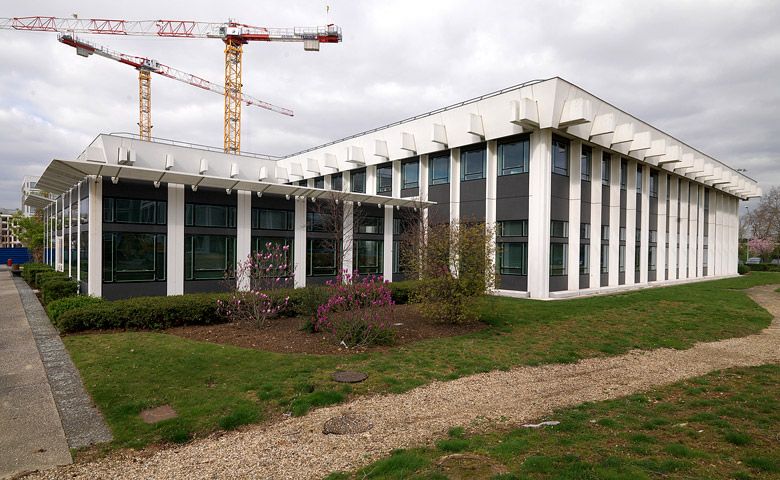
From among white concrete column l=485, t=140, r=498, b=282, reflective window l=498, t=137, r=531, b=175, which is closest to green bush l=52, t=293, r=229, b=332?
white concrete column l=485, t=140, r=498, b=282

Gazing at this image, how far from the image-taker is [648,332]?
1241 centimetres

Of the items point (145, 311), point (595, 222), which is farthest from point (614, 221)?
point (145, 311)

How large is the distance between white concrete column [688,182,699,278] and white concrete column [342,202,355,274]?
96.1ft

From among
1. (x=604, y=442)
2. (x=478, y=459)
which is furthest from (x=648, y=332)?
(x=478, y=459)

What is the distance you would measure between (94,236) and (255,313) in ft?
24.6

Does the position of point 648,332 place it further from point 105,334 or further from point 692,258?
point 692,258

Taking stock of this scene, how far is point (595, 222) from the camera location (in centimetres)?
2352

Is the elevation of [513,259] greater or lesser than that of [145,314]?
greater

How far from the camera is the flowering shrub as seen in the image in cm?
1018

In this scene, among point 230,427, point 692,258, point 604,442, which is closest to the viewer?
point 604,442

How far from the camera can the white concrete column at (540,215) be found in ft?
66.8

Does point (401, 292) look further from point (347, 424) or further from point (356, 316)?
point (347, 424)

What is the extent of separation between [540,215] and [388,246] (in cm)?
812

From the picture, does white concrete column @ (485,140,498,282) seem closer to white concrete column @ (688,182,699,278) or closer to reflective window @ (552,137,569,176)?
reflective window @ (552,137,569,176)
